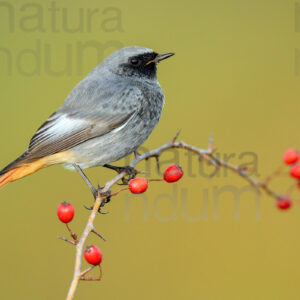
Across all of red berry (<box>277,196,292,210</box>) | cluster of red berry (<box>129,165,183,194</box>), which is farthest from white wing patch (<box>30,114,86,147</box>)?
red berry (<box>277,196,292,210</box>)

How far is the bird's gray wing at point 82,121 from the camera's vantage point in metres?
3.94

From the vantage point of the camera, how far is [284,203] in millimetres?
1894

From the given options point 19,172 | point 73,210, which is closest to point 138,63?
point 19,172

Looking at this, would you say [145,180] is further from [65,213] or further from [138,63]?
[138,63]

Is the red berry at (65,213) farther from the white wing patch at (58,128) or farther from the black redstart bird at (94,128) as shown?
the white wing patch at (58,128)

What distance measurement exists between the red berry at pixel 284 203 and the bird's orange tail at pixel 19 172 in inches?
94.2

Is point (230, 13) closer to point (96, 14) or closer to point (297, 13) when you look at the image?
point (297, 13)

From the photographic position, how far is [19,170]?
3.80 m

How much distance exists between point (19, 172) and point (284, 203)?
2450mm

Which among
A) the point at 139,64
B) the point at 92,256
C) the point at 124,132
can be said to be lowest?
the point at 92,256

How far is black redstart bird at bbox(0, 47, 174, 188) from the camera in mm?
3938

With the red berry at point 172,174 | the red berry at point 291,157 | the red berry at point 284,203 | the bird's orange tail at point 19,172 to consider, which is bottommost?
the bird's orange tail at point 19,172

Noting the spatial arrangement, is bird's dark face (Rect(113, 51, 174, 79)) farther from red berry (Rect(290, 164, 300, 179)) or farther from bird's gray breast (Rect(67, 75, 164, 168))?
red berry (Rect(290, 164, 300, 179))

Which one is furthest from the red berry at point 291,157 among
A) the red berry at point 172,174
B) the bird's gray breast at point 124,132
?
the bird's gray breast at point 124,132
